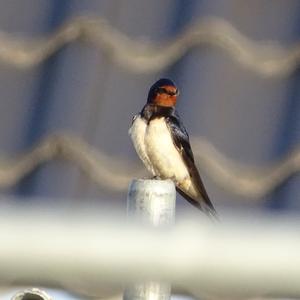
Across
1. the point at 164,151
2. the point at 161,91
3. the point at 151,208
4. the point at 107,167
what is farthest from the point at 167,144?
the point at 151,208

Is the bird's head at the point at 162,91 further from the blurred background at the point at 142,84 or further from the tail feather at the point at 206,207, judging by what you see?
the tail feather at the point at 206,207

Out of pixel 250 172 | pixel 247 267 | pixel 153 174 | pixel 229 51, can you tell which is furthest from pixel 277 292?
pixel 153 174

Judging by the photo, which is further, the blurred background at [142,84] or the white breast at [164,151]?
the white breast at [164,151]

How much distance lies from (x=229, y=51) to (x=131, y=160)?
20 cm

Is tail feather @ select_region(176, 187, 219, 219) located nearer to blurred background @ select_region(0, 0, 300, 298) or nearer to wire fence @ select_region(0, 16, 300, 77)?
blurred background @ select_region(0, 0, 300, 298)

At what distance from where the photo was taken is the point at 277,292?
415 millimetres

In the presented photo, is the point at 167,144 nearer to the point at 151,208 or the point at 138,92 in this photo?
the point at 138,92

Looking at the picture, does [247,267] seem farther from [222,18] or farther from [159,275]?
[222,18]

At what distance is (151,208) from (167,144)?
1.18 meters

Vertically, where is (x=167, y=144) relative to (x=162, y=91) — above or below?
above

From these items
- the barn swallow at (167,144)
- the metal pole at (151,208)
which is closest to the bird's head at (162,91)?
the barn swallow at (167,144)

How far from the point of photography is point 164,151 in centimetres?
196

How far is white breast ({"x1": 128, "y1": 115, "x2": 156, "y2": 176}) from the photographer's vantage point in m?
1.47

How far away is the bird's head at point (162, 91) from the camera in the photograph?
133 cm
